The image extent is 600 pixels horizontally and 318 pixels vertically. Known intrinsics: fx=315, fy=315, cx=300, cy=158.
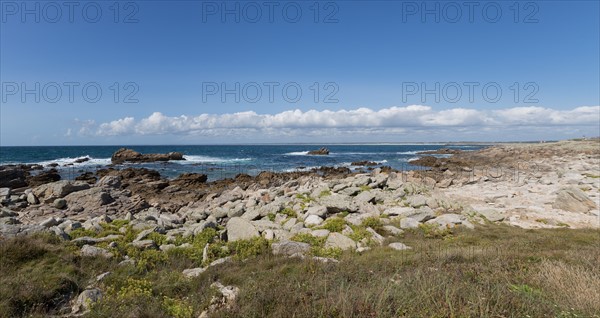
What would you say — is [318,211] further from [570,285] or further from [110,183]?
[110,183]

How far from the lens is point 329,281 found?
5.99 m

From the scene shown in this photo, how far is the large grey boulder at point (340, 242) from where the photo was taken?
373 inches

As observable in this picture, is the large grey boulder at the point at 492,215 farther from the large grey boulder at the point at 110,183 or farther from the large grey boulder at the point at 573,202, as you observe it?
the large grey boulder at the point at 110,183

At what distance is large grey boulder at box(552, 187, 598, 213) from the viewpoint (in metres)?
14.4

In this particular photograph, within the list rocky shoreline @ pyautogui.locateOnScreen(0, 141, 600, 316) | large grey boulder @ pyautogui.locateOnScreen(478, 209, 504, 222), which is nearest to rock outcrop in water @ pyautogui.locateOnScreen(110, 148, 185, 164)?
rocky shoreline @ pyautogui.locateOnScreen(0, 141, 600, 316)

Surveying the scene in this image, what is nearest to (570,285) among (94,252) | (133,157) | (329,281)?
(329,281)

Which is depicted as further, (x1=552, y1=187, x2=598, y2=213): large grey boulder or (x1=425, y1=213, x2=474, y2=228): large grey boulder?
(x1=552, y1=187, x2=598, y2=213): large grey boulder

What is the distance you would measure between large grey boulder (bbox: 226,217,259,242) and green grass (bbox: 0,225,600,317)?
0.92 meters

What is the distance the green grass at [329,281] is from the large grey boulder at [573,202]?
6147 millimetres

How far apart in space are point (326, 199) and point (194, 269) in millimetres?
7858

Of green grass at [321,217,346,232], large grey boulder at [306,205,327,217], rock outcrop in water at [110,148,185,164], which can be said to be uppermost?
rock outcrop in water at [110,148,185,164]

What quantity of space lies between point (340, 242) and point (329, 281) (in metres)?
3.79

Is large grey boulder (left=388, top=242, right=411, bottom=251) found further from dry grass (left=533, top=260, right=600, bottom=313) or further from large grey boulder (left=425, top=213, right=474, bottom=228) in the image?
dry grass (left=533, top=260, right=600, bottom=313)

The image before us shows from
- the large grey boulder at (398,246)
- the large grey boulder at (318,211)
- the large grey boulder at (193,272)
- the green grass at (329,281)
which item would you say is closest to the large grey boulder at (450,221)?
the green grass at (329,281)
